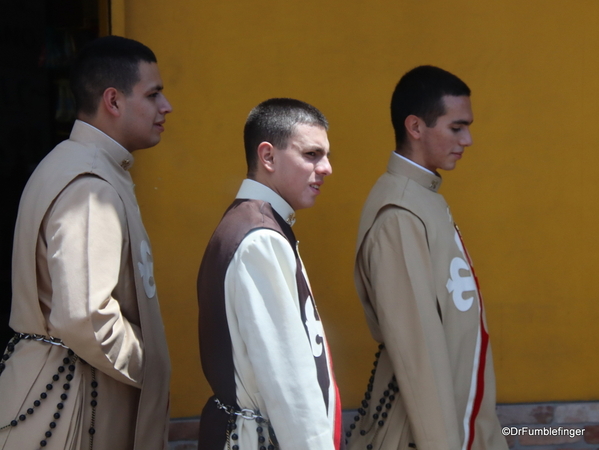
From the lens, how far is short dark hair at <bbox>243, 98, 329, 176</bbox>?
1.85 m

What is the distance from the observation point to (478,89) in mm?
3215

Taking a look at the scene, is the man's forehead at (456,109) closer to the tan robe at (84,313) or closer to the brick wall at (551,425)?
the tan robe at (84,313)

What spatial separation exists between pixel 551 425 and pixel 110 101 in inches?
94.7

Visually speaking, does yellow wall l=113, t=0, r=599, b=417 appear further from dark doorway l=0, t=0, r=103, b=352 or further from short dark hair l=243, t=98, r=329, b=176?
short dark hair l=243, t=98, r=329, b=176

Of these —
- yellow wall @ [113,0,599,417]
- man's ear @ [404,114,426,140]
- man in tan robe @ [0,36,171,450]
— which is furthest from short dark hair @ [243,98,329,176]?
yellow wall @ [113,0,599,417]

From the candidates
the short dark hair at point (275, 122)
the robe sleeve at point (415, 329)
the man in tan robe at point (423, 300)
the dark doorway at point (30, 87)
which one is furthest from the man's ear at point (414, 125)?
the dark doorway at point (30, 87)

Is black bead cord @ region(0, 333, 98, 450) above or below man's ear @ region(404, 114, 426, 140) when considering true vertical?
below

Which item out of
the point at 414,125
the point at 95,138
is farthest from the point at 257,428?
the point at 414,125

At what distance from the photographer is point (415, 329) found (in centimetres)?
215

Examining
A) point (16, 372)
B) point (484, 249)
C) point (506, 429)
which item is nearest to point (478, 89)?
point (484, 249)

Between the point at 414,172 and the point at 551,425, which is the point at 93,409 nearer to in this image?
the point at 414,172

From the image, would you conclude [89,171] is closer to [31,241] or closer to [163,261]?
[31,241]

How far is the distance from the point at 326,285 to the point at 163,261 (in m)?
0.71

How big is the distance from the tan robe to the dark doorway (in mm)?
1553
